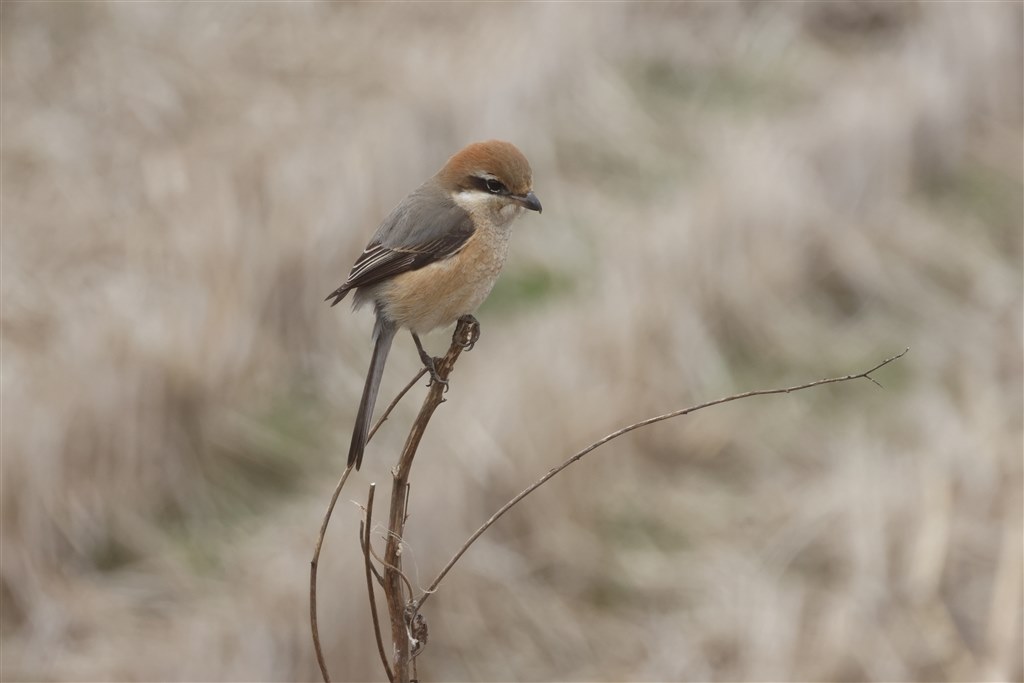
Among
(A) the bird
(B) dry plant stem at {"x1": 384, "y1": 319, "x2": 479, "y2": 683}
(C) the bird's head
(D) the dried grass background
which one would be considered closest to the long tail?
(A) the bird

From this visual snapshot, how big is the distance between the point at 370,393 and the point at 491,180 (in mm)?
645

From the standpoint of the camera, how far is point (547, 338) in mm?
6047

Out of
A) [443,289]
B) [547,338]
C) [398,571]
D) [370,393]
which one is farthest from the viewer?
[547,338]

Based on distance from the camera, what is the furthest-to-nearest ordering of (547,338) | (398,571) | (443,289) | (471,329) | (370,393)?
(547,338)
(443,289)
(471,329)
(370,393)
(398,571)

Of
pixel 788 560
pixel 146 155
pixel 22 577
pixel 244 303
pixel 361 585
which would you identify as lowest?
pixel 788 560

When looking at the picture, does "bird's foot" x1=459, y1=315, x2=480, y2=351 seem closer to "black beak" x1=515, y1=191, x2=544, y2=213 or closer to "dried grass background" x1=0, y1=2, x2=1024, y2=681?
"black beak" x1=515, y1=191, x2=544, y2=213

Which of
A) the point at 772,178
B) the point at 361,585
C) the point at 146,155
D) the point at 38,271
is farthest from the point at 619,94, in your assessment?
the point at 361,585

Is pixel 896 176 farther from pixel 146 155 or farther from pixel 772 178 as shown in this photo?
pixel 146 155

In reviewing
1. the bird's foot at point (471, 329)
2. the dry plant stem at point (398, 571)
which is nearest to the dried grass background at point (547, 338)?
the bird's foot at point (471, 329)

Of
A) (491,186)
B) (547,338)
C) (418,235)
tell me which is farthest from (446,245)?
(547,338)

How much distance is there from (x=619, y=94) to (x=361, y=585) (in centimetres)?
460

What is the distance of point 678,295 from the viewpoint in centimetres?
643

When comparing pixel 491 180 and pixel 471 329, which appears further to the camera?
pixel 491 180

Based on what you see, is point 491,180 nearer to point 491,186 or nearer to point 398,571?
point 491,186
